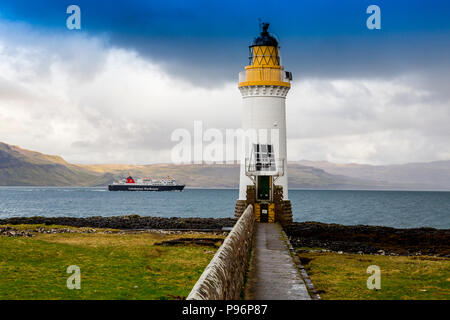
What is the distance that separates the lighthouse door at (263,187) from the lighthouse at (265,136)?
0.67 meters

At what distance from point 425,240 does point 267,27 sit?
16.9m

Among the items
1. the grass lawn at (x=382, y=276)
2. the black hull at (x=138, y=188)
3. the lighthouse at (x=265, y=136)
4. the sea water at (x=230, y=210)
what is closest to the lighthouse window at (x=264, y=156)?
the lighthouse at (x=265, y=136)

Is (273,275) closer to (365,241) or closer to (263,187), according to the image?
(365,241)

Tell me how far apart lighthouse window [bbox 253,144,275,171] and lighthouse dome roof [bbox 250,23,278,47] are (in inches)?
266

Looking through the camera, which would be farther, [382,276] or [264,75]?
[264,75]

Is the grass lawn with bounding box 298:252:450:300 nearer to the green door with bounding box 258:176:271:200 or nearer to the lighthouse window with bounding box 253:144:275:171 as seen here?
the lighthouse window with bounding box 253:144:275:171

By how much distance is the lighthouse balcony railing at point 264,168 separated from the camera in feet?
98.7

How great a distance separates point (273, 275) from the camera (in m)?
13.5

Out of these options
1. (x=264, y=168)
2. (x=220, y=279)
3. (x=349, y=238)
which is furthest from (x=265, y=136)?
(x=220, y=279)

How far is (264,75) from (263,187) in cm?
725

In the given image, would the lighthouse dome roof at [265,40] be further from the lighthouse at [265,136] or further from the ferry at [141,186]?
the ferry at [141,186]

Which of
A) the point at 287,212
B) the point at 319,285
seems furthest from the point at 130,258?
the point at 287,212
